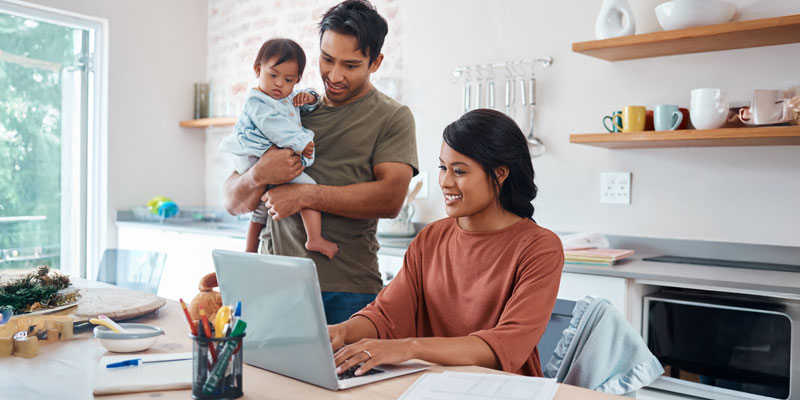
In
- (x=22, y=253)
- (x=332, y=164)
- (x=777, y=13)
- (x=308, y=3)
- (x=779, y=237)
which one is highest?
(x=308, y=3)

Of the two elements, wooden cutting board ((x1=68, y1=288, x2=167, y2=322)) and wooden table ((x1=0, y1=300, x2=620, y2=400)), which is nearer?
wooden table ((x1=0, y1=300, x2=620, y2=400))

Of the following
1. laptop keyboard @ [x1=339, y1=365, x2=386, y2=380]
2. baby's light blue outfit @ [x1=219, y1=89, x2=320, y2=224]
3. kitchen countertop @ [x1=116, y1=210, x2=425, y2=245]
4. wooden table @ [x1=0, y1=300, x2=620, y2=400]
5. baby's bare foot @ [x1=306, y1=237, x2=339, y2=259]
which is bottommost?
wooden table @ [x1=0, y1=300, x2=620, y2=400]

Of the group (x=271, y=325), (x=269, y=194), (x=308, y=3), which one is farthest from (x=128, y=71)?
(x=271, y=325)

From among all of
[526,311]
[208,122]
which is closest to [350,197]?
[526,311]

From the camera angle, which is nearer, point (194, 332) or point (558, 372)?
point (194, 332)

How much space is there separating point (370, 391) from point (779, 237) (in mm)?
1903

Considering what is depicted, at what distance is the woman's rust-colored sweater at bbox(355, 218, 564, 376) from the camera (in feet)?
4.15

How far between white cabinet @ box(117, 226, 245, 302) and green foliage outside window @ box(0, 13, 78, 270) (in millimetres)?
479

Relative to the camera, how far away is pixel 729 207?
2379 millimetres

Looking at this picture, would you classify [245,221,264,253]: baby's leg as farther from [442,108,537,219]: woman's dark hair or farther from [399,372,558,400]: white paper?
[399,372,558,400]: white paper

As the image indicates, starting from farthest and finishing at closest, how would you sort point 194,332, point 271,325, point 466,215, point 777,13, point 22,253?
point 22,253 → point 777,13 → point 466,215 → point 271,325 → point 194,332

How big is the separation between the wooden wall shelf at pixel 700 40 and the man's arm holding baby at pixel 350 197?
1191mm

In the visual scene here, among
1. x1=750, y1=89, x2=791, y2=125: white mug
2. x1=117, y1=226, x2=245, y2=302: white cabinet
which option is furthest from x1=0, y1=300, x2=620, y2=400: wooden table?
x1=117, y1=226, x2=245, y2=302: white cabinet

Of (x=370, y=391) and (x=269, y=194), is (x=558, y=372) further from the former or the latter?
(x=269, y=194)
